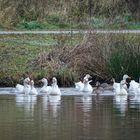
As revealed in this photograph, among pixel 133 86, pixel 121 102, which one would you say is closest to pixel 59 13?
pixel 133 86

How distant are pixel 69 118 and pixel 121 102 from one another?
5.07 m

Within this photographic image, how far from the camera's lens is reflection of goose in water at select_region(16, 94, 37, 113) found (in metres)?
22.7

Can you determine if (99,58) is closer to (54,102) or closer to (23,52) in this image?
(23,52)

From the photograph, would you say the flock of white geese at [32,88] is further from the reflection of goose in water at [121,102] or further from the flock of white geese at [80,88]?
the reflection of goose in water at [121,102]

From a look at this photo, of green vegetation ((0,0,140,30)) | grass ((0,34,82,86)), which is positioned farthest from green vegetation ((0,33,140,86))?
green vegetation ((0,0,140,30))

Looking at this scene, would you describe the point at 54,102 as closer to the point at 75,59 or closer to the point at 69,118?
the point at 69,118

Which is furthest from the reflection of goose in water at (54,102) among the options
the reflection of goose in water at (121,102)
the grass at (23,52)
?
the grass at (23,52)

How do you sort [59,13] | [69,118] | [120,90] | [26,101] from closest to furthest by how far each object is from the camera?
[69,118] → [26,101] → [120,90] → [59,13]

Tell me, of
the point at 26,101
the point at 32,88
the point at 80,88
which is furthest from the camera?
the point at 80,88

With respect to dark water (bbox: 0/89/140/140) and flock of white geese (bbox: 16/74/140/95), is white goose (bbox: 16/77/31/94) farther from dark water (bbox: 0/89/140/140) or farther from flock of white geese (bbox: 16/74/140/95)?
dark water (bbox: 0/89/140/140)

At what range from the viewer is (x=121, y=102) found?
80.8 feet

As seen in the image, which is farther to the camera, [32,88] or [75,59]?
[75,59]

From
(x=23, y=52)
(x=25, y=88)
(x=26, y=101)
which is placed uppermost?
(x=23, y=52)

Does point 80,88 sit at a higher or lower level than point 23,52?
lower
